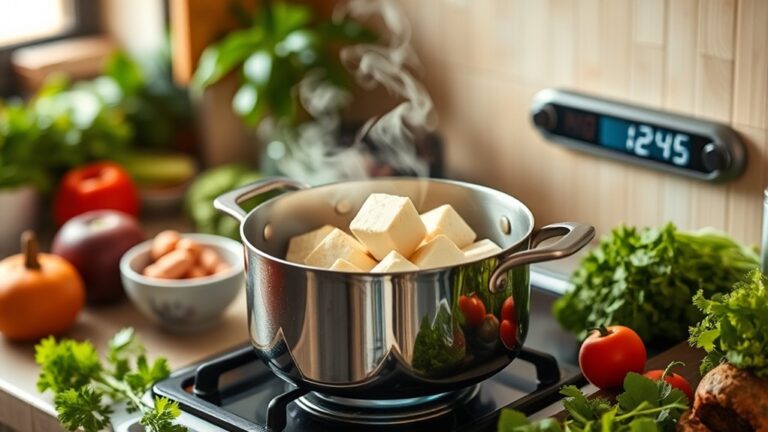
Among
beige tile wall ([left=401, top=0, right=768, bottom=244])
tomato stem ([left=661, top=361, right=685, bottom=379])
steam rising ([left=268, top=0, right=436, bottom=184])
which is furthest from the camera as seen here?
steam rising ([left=268, top=0, right=436, bottom=184])

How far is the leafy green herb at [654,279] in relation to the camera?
1.42m

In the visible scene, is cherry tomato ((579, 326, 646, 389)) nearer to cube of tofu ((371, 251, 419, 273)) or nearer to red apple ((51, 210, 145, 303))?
cube of tofu ((371, 251, 419, 273))

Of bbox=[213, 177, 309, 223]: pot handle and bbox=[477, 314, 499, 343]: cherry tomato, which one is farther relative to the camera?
bbox=[213, 177, 309, 223]: pot handle

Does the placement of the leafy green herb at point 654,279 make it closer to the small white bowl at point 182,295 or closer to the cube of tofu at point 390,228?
the cube of tofu at point 390,228

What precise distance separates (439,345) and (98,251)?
2.30ft

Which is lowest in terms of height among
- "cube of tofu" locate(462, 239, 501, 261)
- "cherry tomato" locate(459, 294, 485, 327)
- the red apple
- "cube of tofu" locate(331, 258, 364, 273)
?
the red apple

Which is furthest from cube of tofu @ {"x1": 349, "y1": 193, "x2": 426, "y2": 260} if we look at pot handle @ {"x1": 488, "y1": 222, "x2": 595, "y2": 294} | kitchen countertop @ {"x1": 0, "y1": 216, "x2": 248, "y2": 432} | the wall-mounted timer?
the wall-mounted timer

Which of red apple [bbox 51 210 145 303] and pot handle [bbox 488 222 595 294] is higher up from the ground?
pot handle [bbox 488 222 595 294]

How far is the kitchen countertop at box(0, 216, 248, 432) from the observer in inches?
56.8

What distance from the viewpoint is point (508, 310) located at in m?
1.22

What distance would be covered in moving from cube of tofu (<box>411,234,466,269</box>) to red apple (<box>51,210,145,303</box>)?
63 cm

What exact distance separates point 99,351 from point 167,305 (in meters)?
0.10

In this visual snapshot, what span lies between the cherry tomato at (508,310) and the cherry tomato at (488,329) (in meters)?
0.01

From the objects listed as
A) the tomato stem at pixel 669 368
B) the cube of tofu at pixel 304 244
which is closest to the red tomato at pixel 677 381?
the tomato stem at pixel 669 368
